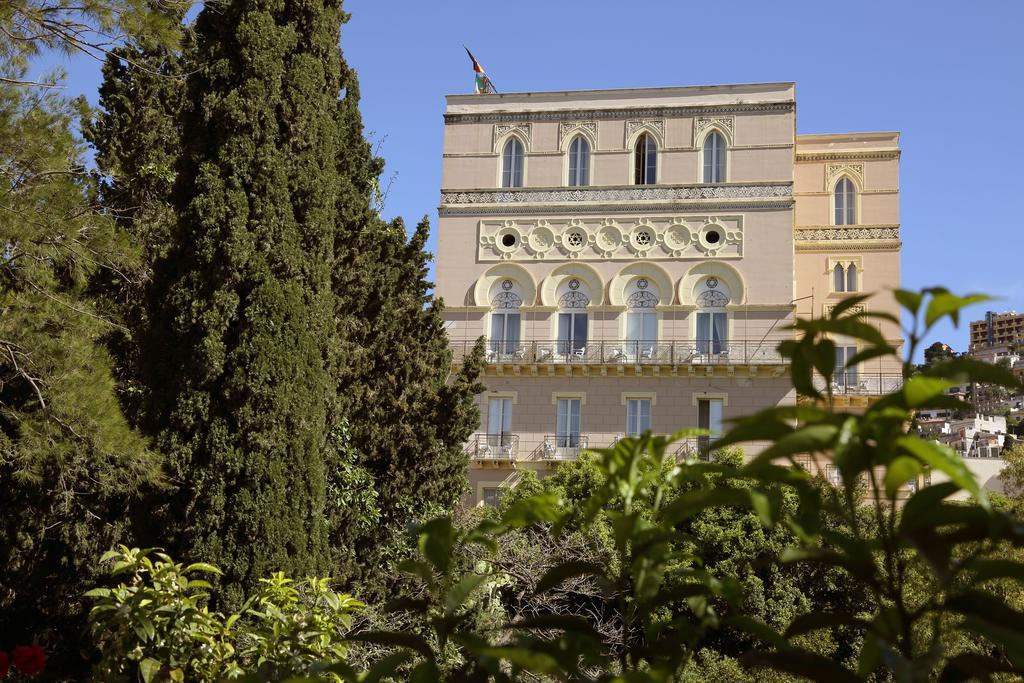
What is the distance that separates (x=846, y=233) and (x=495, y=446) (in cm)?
1193

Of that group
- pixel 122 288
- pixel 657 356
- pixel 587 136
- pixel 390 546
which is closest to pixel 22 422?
pixel 122 288

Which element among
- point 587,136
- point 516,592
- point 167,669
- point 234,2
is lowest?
point 516,592

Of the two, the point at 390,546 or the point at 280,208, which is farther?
the point at 390,546

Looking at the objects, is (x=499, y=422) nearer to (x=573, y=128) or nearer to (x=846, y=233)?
(x=573, y=128)

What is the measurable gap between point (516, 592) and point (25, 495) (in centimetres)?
646

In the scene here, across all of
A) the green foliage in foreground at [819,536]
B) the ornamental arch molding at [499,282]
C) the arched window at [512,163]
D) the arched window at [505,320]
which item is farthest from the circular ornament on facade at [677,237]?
the green foliage in foreground at [819,536]

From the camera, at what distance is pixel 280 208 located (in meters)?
12.0

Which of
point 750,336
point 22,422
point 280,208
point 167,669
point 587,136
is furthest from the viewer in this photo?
point 587,136

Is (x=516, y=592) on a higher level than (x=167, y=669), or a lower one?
lower

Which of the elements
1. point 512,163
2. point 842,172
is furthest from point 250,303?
point 842,172

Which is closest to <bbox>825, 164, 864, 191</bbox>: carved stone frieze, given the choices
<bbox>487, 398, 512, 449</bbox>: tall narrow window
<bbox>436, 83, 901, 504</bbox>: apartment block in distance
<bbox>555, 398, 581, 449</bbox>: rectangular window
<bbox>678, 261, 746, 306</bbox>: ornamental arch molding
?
<bbox>436, 83, 901, 504</bbox>: apartment block in distance

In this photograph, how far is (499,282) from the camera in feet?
98.4

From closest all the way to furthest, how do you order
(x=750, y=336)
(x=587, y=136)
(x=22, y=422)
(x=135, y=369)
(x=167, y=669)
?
(x=167, y=669) → (x=22, y=422) → (x=135, y=369) → (x=750, y=336) → (x=587, y=136)

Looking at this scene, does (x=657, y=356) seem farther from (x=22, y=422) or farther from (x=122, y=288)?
(x=22, y=422)
